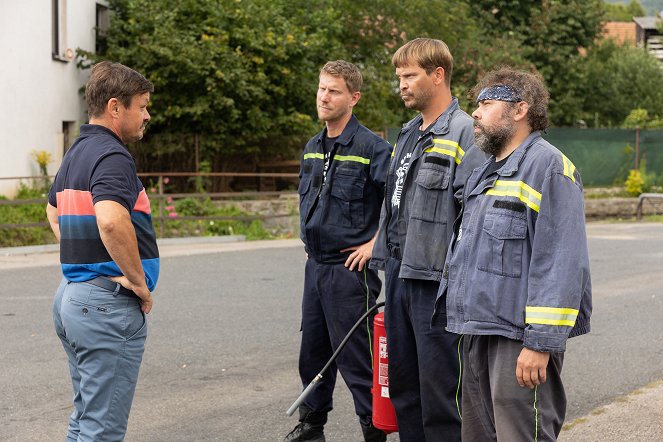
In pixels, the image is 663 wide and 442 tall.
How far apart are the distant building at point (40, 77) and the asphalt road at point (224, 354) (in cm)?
690

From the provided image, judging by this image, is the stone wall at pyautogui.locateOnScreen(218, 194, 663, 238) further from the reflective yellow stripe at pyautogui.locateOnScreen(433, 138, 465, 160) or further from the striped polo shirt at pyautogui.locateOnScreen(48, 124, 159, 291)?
the striped polo shirt at pyautogui.locateOnScreen(48, 124, 159, 291)

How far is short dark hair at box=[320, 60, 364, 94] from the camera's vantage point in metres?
5.68

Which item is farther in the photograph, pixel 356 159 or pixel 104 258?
pixel 356 159

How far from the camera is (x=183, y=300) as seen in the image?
10820 mm

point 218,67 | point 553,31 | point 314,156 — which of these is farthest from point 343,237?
point 553,31

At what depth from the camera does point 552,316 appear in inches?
148

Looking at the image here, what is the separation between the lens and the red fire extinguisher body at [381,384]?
5.17m

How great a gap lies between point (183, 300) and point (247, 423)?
15.7 ft

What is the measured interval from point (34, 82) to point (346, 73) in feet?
53.9

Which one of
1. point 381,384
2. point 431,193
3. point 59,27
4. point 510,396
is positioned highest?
point 59,27

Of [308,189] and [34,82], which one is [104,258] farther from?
[34,82]

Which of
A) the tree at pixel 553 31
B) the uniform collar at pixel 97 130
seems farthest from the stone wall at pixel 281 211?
the uniform collar at pixel 97 130

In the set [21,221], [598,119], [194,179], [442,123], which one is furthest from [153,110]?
[598,119]

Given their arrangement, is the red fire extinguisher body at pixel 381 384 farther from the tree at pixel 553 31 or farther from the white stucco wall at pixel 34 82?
the tree at pixel 553 31
